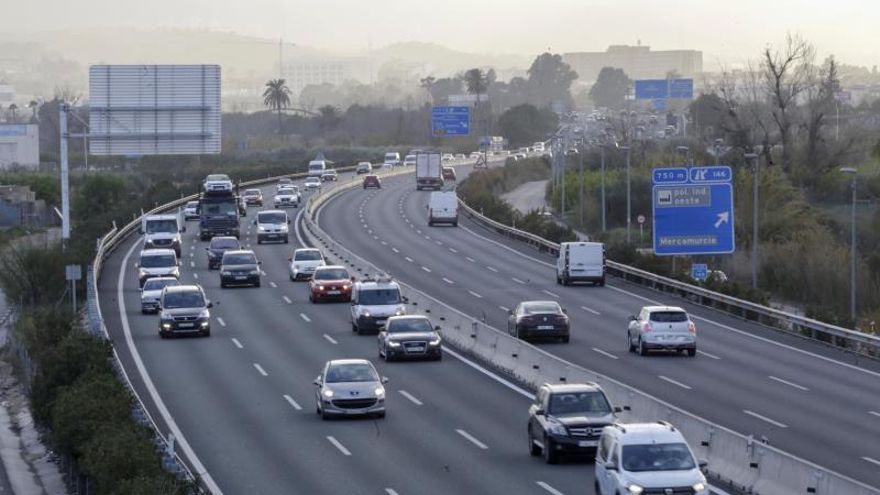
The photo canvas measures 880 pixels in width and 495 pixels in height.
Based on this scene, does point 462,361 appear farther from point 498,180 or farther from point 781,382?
point 498,180

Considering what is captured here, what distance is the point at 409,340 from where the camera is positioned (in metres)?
40.3

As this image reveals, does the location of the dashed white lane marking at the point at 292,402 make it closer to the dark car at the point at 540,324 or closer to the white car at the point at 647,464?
the dark car at the point at 540,324

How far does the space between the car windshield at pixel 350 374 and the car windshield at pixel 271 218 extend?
4702 centimetres

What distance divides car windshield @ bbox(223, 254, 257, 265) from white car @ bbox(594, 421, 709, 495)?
1551 inches

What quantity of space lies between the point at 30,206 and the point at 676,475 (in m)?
103

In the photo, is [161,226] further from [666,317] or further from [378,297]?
[666,317]

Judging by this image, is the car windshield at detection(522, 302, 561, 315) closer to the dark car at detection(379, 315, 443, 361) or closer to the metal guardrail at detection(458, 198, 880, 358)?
the dark car at detection(379, 315, 443, 361)

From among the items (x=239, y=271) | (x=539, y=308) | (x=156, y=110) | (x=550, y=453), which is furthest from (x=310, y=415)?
(x=156, y=110)

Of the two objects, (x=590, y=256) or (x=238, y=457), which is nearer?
(x=238, y=457)

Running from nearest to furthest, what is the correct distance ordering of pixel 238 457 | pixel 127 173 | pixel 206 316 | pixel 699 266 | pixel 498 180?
1. pixel 238 457
2. pixel 206 316
3. pixel 699 266
4. pixel 498 180
5. pixel 127 173

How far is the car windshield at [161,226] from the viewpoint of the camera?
72.2 metres

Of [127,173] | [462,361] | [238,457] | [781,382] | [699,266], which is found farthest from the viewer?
[127,173]

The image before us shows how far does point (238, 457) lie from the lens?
2792 centimetres

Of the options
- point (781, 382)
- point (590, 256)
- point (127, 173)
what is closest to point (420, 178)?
point (127, 173)
